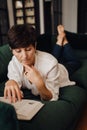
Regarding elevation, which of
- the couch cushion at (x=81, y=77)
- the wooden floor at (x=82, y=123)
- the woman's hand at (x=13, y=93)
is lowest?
the wooden floor at (x=82, y=123)

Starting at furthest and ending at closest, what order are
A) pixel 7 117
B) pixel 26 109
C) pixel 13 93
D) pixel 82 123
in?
pixel 82 123
pixel 13 93
pixel 26 109
pixel 7 117

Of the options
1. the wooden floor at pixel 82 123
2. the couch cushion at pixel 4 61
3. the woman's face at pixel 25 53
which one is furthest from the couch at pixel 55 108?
the woman's face at pixel 25 53

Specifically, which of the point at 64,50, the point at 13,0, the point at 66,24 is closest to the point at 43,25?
the point at 13,0

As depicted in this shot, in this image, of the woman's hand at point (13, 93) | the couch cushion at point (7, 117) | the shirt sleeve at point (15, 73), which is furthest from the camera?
the shirt sleeve at point (15, 73)

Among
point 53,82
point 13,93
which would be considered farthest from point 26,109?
point 53,82

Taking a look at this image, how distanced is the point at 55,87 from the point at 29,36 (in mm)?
416

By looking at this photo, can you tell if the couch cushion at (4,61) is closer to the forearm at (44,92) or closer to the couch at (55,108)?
the couch at (55,108)

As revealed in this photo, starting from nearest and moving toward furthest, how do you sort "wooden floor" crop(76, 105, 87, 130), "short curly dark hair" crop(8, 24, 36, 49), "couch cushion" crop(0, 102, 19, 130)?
"couch cushion" crop(0, 102, 19, 130)
"short curly dark hair" crop(8, 24, 36, 49)
"wooden floor" crop(76, 105, 87, 130)

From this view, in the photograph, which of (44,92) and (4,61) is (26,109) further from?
(4,61)

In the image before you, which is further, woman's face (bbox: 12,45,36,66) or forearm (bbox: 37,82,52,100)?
woman's face (bbox: 12,45,36,66)

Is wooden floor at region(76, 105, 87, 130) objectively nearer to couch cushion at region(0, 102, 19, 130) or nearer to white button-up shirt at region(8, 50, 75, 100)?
white button-up shirt at region(8, 50, 75, 100)

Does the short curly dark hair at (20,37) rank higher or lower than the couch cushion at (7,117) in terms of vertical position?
higher

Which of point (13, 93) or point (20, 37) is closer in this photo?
point (13, 93)

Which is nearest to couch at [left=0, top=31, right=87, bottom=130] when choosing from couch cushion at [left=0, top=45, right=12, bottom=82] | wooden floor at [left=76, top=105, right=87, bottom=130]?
couch cushion at [left=0, top=45, right=12, bottom=82]
